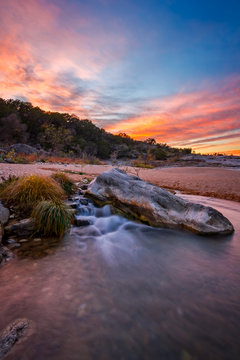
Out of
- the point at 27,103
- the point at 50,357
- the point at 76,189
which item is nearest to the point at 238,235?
the point at 50,357

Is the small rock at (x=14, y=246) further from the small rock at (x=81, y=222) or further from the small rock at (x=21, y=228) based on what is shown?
the small rock at (x=81, y=222)

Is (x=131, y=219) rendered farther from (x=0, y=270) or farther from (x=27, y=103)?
(x=27, y=103)

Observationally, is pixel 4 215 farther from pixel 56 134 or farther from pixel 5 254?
pixel 56 134

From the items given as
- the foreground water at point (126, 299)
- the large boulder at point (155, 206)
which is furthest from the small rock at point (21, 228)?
the large boulder at point (155, 206)

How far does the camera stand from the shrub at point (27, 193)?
4214 millimetres

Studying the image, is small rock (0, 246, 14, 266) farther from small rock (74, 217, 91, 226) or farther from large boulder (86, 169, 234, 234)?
large boulder (86, 169, 234, 234)

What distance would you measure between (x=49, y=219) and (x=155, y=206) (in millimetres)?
2504

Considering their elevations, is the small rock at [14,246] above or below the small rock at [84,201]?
below

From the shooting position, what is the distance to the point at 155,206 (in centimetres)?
457

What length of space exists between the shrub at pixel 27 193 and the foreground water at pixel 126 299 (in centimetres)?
124

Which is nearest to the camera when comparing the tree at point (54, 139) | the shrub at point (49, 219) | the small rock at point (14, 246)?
the small rock at point (14, 246)

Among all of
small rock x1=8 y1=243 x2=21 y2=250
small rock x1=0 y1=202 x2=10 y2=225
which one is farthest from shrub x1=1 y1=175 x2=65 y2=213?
small rock x1=8 y1=243 x2=21 y2=250

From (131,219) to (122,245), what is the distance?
1.21 metres

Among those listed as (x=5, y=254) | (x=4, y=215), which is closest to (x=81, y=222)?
(x=4, y=215)
